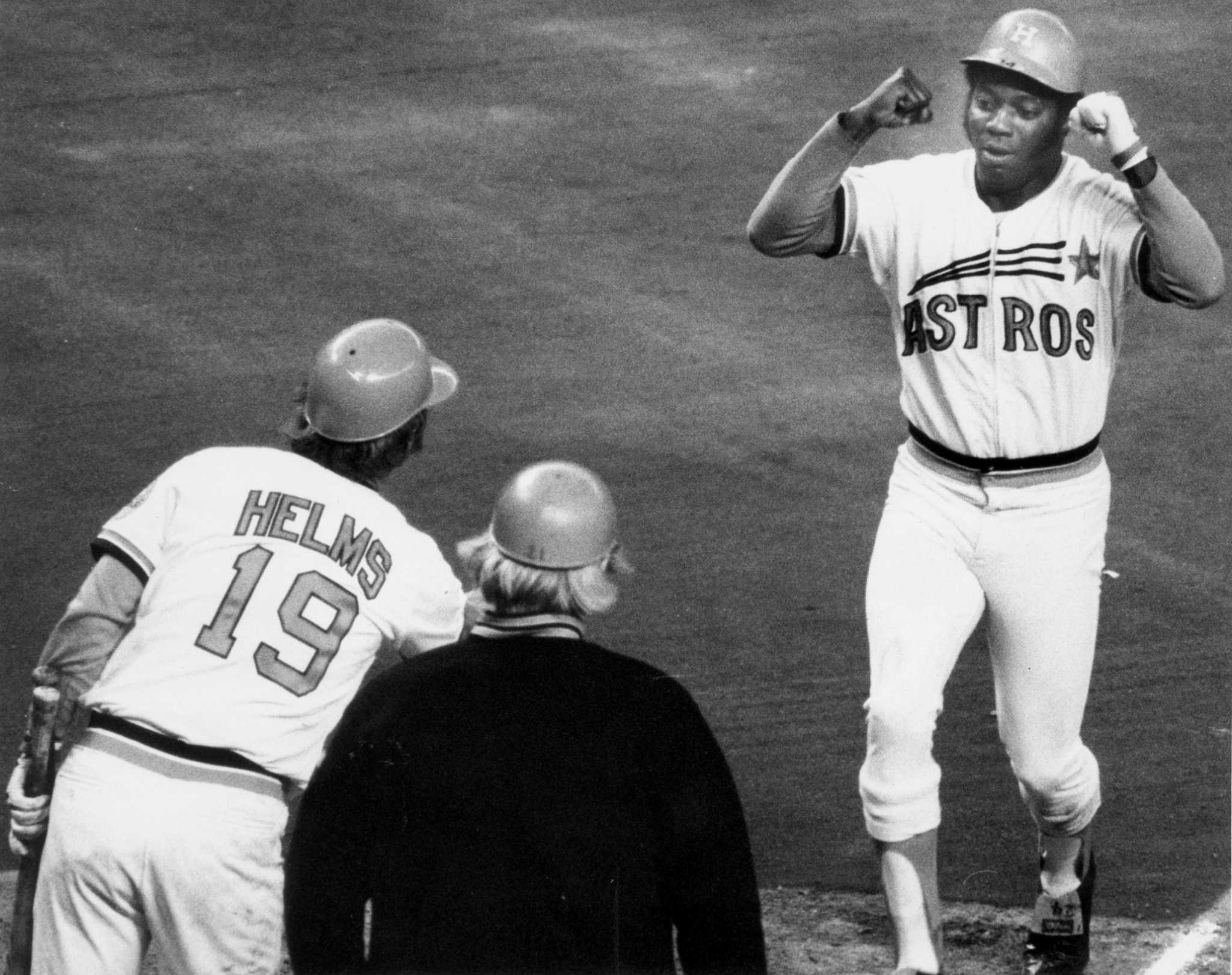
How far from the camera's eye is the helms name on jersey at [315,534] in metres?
5.38

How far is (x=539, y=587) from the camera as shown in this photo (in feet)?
15.4

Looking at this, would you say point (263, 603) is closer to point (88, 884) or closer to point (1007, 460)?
point (88, 884)

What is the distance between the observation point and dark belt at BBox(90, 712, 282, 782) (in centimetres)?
526

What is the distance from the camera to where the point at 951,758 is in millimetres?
8141

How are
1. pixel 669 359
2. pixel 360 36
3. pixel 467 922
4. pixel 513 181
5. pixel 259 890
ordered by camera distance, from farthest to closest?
pixel 360 36 → pixel 513 181 → pixel 669 359 → pixel 259 890 → pixel 467 922

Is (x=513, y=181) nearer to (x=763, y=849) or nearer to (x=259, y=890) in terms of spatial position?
(x=763, y=849)

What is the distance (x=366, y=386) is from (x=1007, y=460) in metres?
1.96

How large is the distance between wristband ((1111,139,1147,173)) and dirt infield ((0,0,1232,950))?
2.39 metres

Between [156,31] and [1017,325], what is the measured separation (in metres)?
10.4

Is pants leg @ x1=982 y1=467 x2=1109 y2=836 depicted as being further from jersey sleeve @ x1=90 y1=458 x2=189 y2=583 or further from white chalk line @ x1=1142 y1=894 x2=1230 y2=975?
jersey sleeve @ x1=90 y1=458 x2=189 y2=583

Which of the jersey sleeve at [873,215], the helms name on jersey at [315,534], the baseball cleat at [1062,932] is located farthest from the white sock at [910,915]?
the helms name on jersey at [315,534]

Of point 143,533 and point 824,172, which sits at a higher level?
point 824,172

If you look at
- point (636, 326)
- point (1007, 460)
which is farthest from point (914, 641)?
point (636, 326)

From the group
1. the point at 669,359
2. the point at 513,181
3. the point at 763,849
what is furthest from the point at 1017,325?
the point at 513,181
